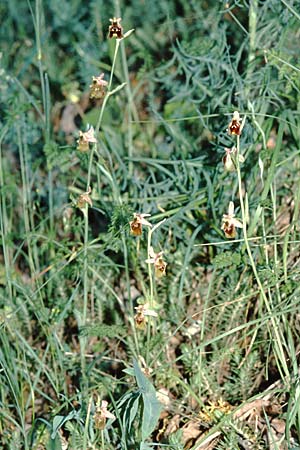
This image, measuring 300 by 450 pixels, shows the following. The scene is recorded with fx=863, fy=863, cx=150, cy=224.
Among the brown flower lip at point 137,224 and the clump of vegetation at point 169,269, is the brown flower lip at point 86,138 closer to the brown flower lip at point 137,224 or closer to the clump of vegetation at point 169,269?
the clump of vegetation at point 169,269

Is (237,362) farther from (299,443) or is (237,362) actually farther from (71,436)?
(71,436)

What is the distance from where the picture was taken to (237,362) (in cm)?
192

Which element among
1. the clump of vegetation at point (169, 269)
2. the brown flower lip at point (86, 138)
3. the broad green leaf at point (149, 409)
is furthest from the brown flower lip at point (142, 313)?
the brown flower lip at point (86, 138)

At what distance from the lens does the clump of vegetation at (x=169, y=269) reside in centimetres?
177

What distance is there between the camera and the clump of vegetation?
1.77 meters

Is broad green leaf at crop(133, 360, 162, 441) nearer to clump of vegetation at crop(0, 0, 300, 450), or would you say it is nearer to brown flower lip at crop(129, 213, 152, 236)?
clump of vegetation at crop(0, 0, 300, 450)

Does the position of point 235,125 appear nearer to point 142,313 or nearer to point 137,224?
point 137,224

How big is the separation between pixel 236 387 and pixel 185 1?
55.5 inches

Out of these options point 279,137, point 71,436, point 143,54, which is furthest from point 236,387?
point 143,54

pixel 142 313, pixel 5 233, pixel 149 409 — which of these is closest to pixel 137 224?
pixel 142 313

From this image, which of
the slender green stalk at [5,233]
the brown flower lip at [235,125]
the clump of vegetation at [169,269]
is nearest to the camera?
the brown flower lip at [235,125]

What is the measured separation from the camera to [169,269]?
2.12 m

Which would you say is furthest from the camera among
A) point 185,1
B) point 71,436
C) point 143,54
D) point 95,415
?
point 185,1

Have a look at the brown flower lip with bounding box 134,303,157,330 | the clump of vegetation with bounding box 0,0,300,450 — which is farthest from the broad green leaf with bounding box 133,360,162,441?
the brown flower lip with bounding box 134,303,157,330
